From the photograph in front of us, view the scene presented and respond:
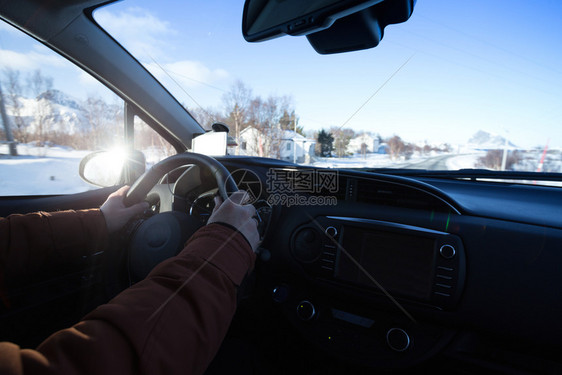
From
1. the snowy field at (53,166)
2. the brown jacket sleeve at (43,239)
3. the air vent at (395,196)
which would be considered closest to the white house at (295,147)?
the snowy field at (53,166)

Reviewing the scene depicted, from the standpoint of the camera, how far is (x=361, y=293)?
1927mm

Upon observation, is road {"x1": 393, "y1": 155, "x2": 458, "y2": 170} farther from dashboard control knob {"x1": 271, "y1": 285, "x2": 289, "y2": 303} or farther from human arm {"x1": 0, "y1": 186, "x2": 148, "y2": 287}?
human arm {"x1": 0, "y1": 186, "x2": 148, "y2": 287}

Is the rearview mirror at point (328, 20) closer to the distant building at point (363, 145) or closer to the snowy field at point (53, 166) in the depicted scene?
the snowy field at point (53, 166)

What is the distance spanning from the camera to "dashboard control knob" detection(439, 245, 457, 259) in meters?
1.70

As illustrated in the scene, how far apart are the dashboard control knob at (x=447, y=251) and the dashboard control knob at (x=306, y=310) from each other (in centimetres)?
96

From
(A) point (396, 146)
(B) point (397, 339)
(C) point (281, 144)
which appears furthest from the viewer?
(C) point (281, 144)

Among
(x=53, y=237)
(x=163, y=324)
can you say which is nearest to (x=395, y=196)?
(x=163, y=324)

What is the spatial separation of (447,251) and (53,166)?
3246mm

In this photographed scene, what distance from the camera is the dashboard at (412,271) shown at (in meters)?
1.56

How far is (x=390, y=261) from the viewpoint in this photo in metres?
1.86

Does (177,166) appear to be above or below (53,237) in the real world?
above

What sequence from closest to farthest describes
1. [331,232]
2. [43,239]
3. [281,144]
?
1. [43,239]
2. [331,232]
3. [281,144]

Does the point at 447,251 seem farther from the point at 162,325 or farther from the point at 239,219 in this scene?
the point at 162,325

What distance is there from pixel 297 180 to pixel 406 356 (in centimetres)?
135
